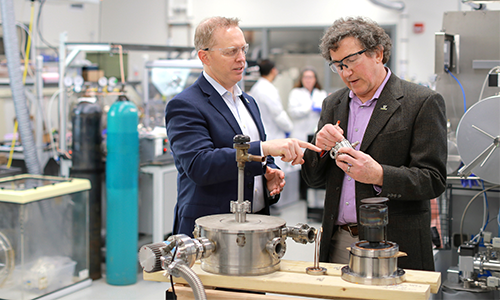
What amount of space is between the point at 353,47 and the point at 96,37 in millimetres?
6544

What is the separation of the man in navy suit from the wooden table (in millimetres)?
324

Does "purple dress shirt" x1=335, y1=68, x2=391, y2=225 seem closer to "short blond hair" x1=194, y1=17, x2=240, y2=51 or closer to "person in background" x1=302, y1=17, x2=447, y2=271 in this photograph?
"person in background" x1=302, y1=17, x2=447, y2=271

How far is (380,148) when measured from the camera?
1.57 m

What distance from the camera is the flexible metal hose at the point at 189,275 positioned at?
114 centimetres

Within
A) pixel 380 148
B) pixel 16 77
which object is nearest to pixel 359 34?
pixel 380 148

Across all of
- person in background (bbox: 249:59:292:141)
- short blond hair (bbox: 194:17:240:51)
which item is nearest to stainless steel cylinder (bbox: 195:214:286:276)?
short blond hair (bbox: 194:17:240:51)

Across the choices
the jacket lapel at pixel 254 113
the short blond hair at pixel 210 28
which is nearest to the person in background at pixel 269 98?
the jacket lapel at pixel 254 113

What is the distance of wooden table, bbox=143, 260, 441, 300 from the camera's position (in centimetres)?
114

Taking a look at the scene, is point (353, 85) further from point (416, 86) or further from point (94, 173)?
point (94, 173)

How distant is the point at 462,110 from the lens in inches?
106

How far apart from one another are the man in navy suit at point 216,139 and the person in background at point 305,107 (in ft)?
13.1

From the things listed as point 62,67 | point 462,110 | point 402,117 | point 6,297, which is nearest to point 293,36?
point 62,67

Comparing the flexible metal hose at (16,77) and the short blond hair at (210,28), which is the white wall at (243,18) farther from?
the short blond hair at (210,28)

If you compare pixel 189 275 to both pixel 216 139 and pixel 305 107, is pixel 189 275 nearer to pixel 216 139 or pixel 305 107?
pixel 216 139
